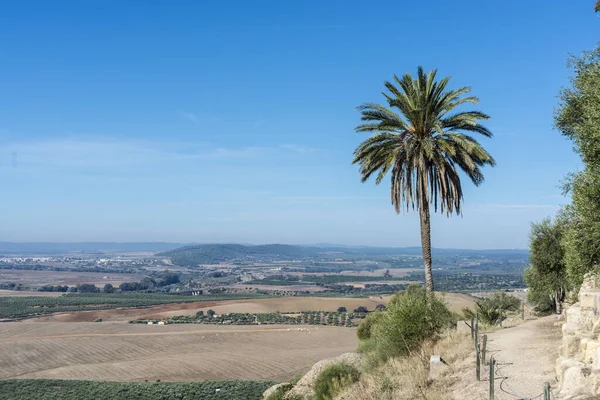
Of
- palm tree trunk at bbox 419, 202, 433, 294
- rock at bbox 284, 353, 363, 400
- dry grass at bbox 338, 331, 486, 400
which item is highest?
palm tree trunk at bbox 419, 202, 433, 294

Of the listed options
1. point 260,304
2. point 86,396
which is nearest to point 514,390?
point 86,396

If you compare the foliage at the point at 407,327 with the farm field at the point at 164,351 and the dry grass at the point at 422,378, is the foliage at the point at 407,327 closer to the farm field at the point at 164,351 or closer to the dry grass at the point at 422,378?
the dry grass at the point at 422,378

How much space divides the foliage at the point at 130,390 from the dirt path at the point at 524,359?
21.8m

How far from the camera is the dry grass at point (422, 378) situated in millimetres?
13875

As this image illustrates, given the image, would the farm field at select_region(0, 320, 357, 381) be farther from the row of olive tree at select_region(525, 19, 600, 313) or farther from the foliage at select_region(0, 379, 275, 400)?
the row of olive tree at select_region(525, 19, 600, 313)

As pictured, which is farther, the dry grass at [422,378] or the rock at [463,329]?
the rock at [463,329]

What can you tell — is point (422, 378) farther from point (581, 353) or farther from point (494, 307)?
point (494, 307)

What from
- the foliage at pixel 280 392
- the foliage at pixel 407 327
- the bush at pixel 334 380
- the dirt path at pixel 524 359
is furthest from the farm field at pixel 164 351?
the dirt path at pixel 524 359

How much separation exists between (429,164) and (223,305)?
106m

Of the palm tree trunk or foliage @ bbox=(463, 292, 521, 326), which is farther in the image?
foliage @ bbox=(463, 292, 521, 326)

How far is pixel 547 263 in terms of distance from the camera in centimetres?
3228

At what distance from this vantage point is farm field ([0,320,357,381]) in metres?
51.4

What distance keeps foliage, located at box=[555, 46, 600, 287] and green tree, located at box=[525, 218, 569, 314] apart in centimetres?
1067

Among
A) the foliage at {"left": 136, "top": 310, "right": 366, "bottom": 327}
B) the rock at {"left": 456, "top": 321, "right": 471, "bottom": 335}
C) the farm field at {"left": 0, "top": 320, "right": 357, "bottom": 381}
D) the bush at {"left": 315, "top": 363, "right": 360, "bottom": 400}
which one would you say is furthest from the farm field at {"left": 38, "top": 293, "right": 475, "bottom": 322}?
the bush at {"left": 315, "top": 363, "right": 360, "bottom": 400}
